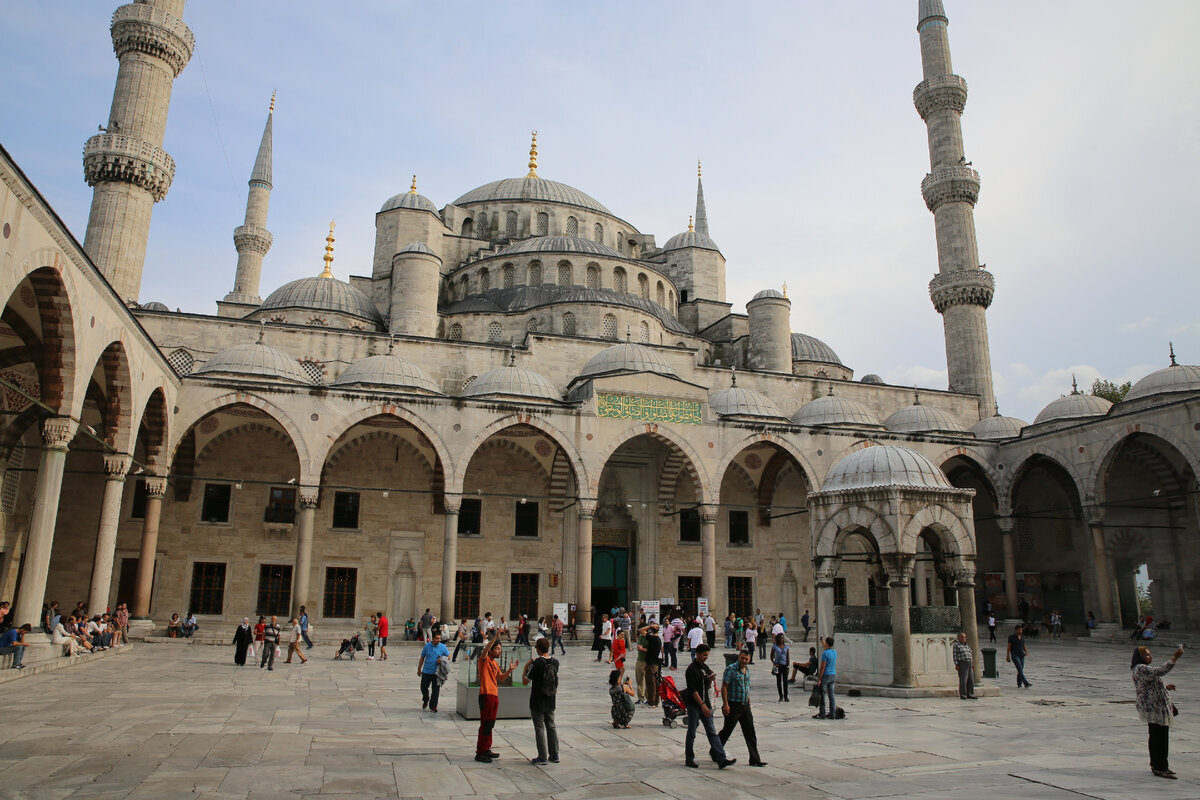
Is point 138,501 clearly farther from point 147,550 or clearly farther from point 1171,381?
point 1171,381

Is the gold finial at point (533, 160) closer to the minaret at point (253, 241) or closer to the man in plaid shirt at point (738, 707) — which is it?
the minaret at point (253, 241)

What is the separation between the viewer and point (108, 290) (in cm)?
1076

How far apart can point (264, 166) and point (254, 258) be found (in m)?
3.57

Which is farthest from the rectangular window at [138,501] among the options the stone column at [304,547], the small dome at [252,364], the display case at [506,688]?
the display case at [506,688]

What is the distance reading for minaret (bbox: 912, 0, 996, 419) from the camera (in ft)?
80.1

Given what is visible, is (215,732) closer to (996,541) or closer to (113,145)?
(113,145)

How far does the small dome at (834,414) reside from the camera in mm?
19828

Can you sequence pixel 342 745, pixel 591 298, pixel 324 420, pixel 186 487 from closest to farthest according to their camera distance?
pixel 342 745 → pixel 324 420 → pixel 186 487 → pixel 591 298

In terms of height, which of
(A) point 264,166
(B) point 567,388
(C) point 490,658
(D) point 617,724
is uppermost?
(A) point 264,166

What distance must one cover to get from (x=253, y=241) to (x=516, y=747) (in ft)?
83.3

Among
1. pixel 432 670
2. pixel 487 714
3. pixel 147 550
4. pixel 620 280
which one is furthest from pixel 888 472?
pixel 620 280

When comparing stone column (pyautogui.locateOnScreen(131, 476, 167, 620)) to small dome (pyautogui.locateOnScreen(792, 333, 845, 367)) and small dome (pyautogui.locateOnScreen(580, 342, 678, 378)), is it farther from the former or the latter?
small dome (pyautogui.locateOnScreen(792, 333, 845, 367))

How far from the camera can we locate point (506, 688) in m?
7.43

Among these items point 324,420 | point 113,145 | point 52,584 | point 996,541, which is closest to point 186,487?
point 52,584
